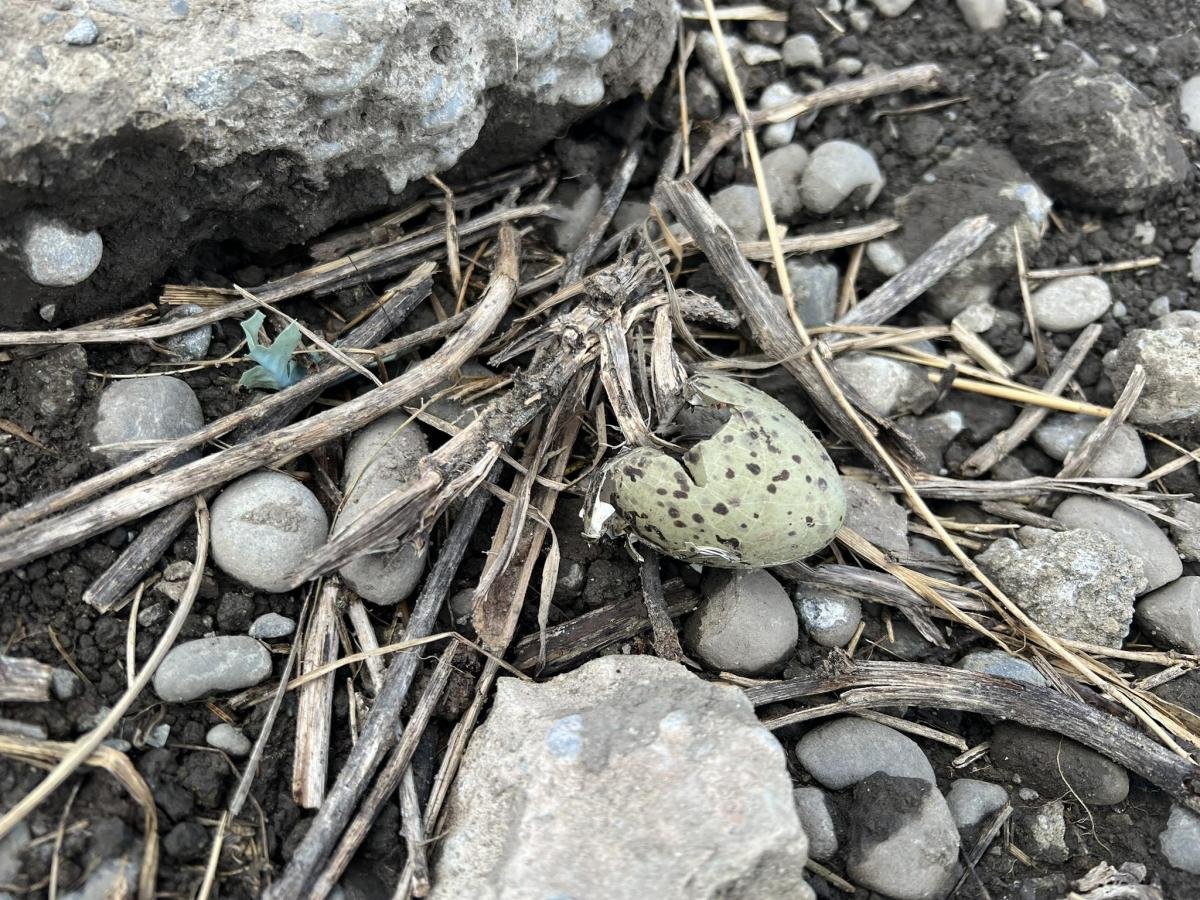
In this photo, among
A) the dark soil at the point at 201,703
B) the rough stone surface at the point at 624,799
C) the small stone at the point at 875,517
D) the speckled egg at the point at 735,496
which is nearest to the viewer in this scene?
the rough stone surface at the point at 624,799

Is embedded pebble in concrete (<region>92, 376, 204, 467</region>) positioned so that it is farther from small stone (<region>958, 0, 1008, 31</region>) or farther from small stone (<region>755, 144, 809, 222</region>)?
small stone (<region>958, 0, 1008, 31</region>)

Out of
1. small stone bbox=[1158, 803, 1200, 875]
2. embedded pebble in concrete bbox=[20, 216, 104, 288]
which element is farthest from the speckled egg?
embedded pebble in concrete bbox=[20, 216, 104, 288]

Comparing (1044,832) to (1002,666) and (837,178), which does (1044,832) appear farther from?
(837,178)

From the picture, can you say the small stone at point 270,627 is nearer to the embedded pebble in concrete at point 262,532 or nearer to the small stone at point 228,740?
the embedded pebble in concrete at point 262,532

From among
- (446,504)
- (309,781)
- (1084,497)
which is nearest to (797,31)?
(1084,497)

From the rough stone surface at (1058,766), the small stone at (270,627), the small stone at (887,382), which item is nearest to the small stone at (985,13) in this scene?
the small stone at (887,382)

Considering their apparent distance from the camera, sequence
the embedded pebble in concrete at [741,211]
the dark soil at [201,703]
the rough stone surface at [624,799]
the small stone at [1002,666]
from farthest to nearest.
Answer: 1. the embedded pebble in concrete at [741,211]
2. the small stone at [1002,666]
3. the dark soil at [201,703]
4. the rough stone surface at [624,799]

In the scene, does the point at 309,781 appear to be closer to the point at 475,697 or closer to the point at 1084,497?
the point at 475,697
